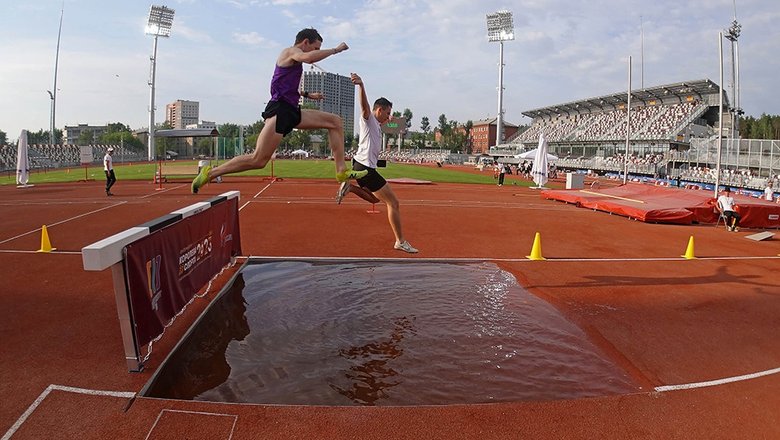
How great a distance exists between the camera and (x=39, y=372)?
4688mm

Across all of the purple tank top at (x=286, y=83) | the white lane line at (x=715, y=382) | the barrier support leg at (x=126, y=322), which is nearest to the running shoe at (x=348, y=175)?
the purple tank top at (x=286, y=83)

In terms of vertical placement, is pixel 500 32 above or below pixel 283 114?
above

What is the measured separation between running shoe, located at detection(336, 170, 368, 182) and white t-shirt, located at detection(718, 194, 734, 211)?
1742 centimetres

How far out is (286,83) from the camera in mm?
5699

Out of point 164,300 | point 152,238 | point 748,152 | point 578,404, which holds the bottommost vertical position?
point 578,404

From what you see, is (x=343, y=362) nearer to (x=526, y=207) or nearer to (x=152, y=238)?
(x=152, y=238)

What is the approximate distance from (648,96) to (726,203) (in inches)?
2483

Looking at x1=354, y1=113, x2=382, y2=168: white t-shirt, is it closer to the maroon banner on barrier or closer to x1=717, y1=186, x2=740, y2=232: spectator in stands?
the maroon banner on barrier

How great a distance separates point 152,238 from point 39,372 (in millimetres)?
1621

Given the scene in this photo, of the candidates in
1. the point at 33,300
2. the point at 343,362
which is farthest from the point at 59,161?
the point at 343,362

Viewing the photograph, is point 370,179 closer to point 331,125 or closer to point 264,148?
point 331,125

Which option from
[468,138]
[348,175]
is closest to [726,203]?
[348,175]

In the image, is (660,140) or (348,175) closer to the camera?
(348,175)

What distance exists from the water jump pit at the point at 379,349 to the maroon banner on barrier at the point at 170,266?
0.39 meters
